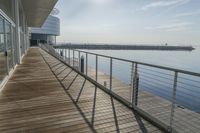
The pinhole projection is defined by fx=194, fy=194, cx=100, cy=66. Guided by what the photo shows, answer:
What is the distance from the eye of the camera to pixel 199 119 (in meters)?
3.27

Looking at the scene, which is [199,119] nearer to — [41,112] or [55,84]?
[41,112]

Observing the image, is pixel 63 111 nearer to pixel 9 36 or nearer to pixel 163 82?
pixel 163 82

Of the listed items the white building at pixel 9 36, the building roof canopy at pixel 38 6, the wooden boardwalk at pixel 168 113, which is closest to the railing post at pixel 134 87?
the wooden boardwalk at pixel 168 113

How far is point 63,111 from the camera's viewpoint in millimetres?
3389

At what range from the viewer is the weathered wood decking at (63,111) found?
2785 mm

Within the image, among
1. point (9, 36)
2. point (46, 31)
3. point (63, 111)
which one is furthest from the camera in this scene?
point (46, 31)

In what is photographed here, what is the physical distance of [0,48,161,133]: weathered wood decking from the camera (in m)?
2.79

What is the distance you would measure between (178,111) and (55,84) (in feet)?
10.7

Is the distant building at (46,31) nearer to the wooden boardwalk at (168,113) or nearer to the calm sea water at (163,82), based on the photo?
the calm sea water at (163,82)

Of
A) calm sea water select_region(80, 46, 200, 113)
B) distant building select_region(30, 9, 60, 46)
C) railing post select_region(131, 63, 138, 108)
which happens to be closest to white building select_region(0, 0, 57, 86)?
calm sea water select_region(80, 46, 200, 113)

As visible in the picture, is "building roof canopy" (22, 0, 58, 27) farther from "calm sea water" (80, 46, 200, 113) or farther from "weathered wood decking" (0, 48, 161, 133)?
"weathered wood decking" (0, 48, 161, 133)

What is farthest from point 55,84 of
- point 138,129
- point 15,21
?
point 15,21

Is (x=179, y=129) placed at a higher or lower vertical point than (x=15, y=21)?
lower

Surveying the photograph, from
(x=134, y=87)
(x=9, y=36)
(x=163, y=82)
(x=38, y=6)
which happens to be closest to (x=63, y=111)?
(x=134, y=87)
